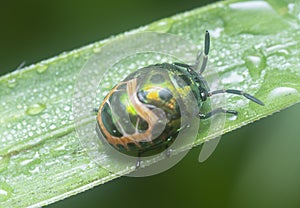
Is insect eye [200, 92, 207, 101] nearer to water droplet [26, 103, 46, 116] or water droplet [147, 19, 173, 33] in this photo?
water droplet [147, 19, 173, 33]

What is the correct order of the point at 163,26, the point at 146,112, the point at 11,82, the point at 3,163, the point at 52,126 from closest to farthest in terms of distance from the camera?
the point at 146,112, the point at 3,163, the point at 52,126, the point at 11,82, the point at 163,26

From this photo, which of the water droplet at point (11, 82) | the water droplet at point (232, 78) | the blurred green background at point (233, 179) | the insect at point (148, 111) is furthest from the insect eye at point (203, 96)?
the water droplet at point (11, 82)

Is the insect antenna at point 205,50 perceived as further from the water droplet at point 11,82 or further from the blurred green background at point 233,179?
the water droplet at point 11,82

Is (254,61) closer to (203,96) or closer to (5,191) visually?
(203,96)

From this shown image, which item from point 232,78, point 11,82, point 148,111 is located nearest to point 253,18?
point 232,78

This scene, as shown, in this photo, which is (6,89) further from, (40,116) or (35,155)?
(35,155)

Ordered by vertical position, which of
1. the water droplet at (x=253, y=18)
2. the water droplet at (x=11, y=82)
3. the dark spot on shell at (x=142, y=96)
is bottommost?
the dark spot on shell at (x=142, y=96)
